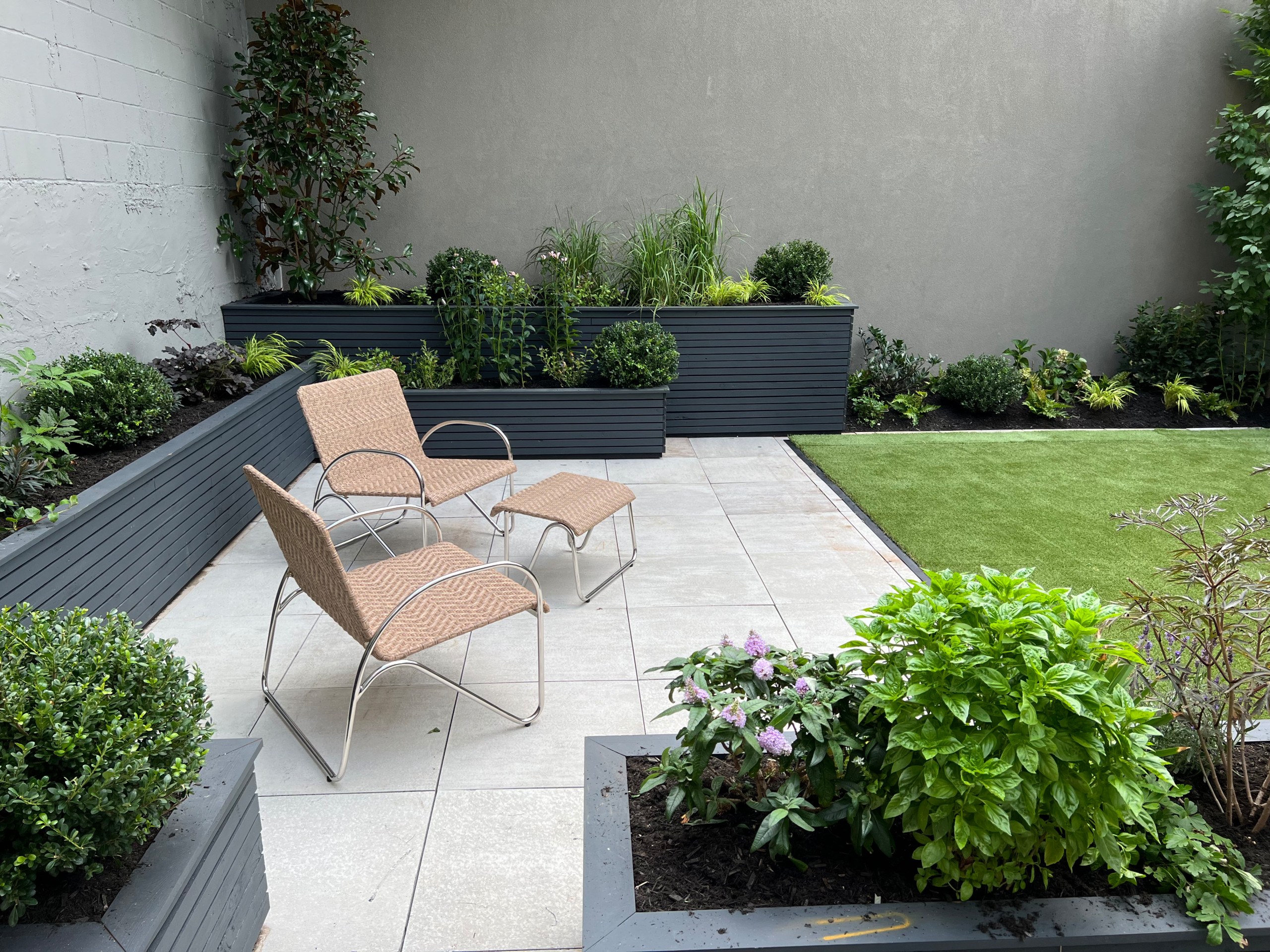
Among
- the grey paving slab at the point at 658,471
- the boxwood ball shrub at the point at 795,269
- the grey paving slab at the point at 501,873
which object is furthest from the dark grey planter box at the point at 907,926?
the boxwood ball shrub at the point at 795,269

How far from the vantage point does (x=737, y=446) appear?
6168mm

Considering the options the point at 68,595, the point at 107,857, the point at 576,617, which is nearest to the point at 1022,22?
the point at 576,617

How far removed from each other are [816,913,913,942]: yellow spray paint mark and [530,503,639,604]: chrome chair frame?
2166 millimetres

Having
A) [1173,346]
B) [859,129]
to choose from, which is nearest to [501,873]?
[859,129]

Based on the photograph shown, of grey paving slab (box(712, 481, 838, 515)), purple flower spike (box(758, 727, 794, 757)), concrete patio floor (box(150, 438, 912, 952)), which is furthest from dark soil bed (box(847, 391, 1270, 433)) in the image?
purple flower spike (box(758, 727, 794, 757))

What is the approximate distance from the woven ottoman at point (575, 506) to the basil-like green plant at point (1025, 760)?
210 centimetres

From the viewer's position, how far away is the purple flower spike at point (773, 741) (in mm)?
1568

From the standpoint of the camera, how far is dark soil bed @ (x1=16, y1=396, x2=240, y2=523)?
10.6 feet

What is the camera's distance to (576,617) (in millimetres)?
3604

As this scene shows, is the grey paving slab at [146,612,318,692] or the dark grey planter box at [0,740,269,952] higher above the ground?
the dark grey planter box at [0,740,269,952]

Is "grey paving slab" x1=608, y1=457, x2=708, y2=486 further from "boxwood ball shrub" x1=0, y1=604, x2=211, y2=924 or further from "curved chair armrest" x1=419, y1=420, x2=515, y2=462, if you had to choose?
"boxwood ball shrub" x1=0, y1=604, x2=211, y2=924

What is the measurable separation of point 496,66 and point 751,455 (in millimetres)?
3524

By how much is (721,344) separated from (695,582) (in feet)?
8.83

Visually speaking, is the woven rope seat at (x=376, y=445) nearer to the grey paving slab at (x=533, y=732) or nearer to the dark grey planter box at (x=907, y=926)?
the grey paving slab at (x=533, y=732)
